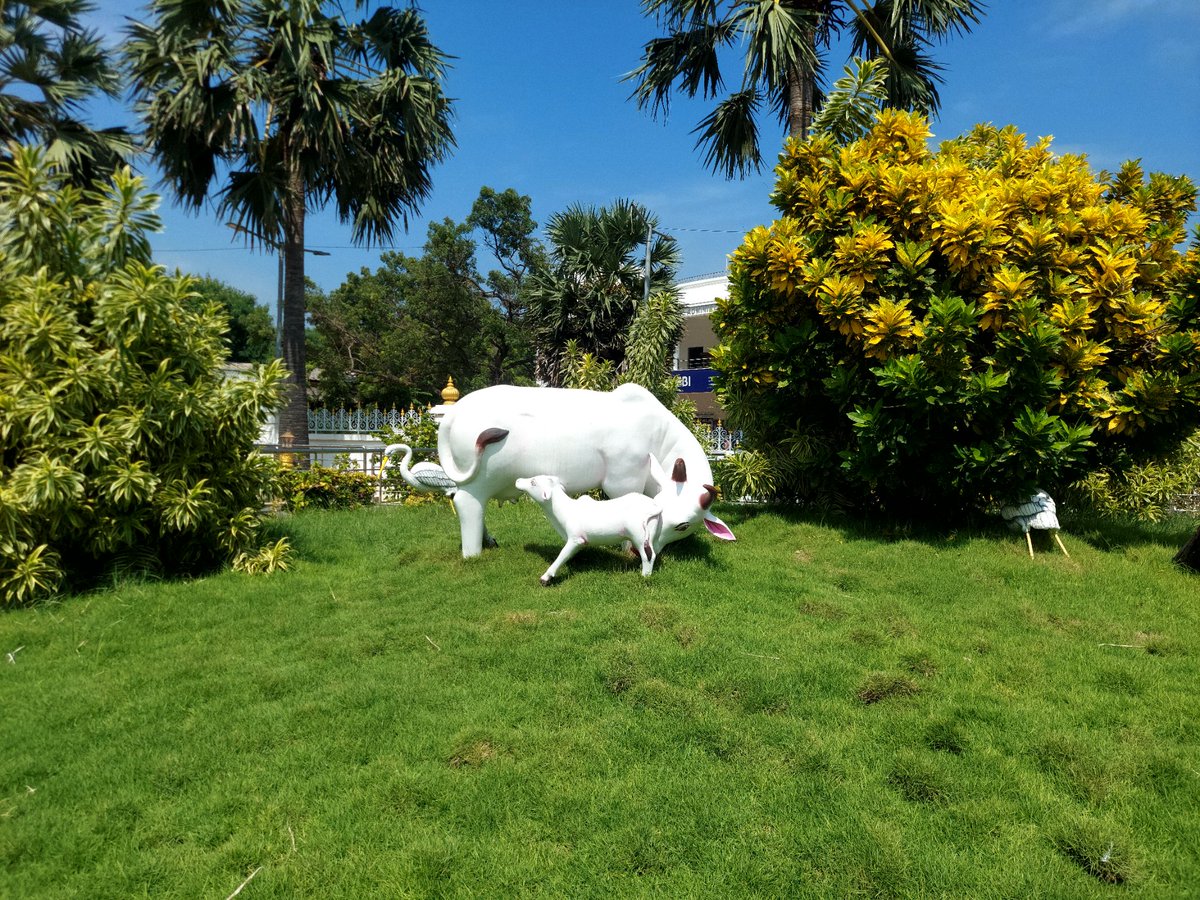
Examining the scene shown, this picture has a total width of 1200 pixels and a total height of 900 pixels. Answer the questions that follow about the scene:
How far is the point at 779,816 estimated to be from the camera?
9.59 ft

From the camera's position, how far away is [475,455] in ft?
19.1

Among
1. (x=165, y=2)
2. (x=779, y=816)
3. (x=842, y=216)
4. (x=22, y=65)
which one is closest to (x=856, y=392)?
(x=842, y=216)

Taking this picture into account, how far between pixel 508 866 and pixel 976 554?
5208 millimetres

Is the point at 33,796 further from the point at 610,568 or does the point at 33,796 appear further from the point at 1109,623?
the point at 1109,623

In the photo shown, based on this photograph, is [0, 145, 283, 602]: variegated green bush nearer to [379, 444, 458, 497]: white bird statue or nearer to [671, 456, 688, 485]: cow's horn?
[379, 444, 458, 497]: white bird statue

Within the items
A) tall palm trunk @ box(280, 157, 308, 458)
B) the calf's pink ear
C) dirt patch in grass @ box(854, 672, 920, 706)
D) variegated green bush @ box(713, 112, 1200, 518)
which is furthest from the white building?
dirt patch in grass @ box(854, 672, 920, 706)

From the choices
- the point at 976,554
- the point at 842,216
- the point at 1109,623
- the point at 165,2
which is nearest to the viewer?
the point at 1109,623

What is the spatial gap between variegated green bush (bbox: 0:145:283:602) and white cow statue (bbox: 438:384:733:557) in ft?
6.08

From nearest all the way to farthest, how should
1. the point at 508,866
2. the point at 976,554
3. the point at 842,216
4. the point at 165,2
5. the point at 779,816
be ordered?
1. the point at 508,866
2. the point at 779,816
3. the point at 976,554
4. the point at 842,216
5. the point at 165,2

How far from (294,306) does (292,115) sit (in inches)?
115

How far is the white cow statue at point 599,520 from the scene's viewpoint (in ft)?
17.8

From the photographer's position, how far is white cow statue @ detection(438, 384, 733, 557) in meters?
5.70

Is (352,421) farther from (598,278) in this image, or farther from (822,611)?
(822,611)

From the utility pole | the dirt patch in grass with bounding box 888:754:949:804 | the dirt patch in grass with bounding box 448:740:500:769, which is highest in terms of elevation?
the utility pole
